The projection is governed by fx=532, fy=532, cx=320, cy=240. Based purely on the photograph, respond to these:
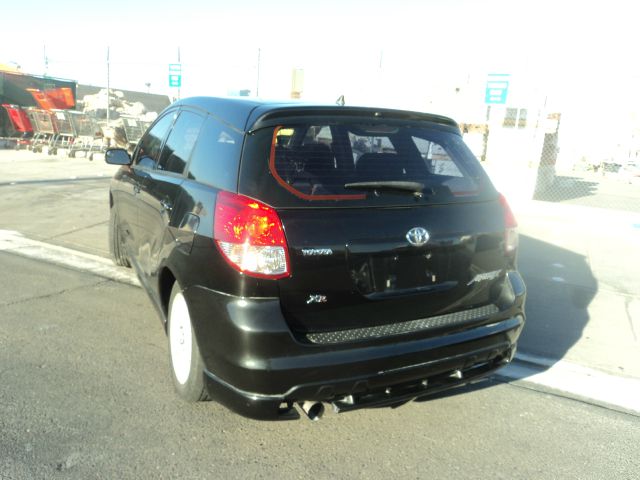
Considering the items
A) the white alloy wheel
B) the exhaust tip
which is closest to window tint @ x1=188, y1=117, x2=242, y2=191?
the white alloy wheel

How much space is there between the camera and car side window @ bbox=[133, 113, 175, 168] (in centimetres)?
411

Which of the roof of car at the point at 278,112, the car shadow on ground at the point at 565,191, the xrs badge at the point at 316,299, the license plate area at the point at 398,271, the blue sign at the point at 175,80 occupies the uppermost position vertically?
the blue sign at the point at 175,80

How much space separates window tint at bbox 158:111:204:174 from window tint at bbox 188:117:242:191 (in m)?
0.15

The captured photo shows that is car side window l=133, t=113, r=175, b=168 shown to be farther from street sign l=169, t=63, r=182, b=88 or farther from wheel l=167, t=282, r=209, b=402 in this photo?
street sign l=169, t=63, r=182, b=88

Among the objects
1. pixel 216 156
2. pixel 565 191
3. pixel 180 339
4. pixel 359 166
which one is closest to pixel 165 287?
pixel 180 339

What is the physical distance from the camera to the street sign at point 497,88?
10.5 metres

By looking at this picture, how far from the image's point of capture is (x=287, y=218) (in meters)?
2.46

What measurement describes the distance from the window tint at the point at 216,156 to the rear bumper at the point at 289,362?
0.58m

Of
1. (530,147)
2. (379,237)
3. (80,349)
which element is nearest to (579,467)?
(379,237)

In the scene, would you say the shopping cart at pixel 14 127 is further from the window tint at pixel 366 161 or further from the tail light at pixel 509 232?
the tail light at pixel 509 232

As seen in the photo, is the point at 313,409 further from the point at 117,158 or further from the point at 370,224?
the point at 117,158

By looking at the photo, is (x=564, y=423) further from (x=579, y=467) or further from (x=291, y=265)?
(x=291, y=265)

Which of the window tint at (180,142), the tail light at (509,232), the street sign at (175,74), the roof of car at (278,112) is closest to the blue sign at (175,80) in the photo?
the street sign at (175,74)

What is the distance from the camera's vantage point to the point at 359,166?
285 cm
